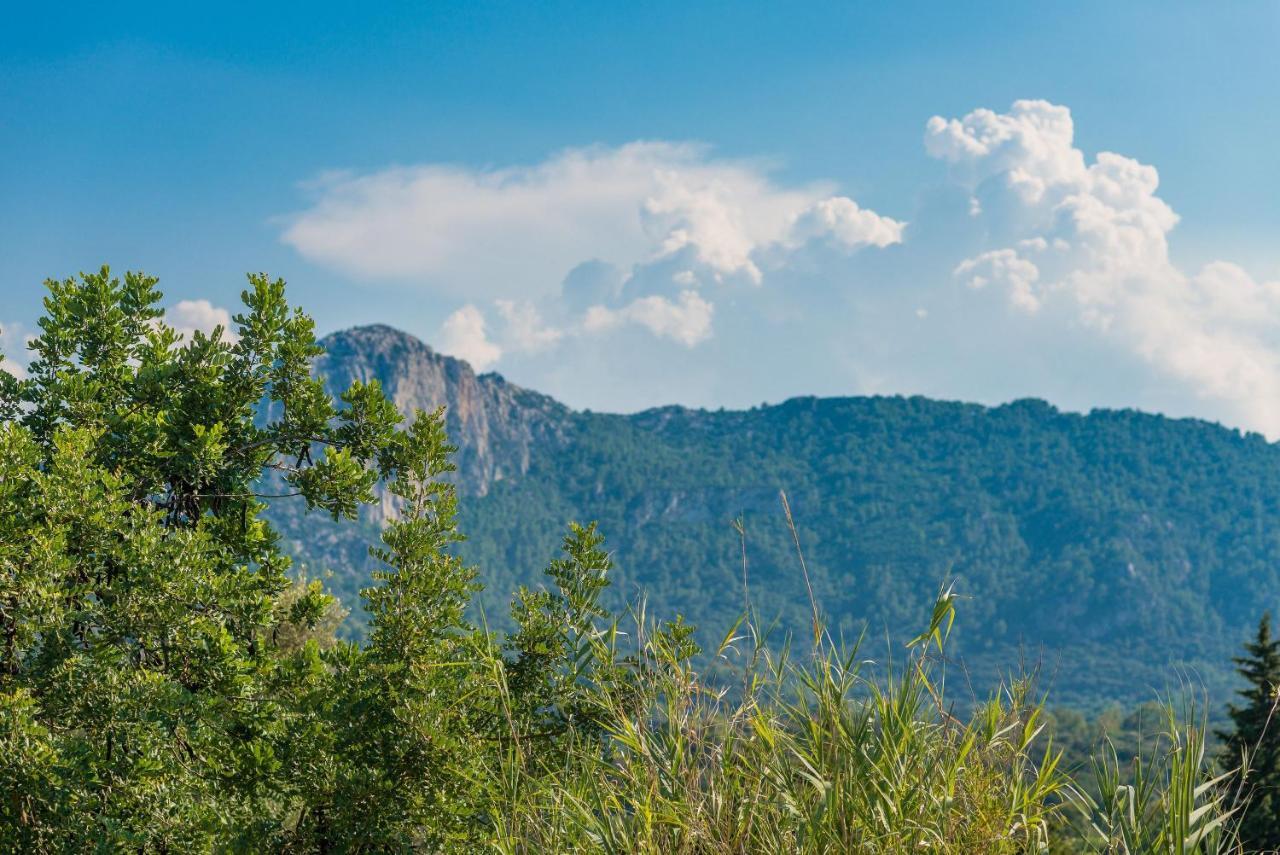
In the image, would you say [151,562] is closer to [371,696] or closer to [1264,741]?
[371,696]

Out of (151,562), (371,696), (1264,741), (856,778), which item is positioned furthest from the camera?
(1264,741)

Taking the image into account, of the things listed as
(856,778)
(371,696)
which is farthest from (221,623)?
(856,778)

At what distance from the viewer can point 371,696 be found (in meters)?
7.23

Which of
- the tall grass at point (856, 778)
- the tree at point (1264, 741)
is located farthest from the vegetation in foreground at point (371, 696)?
the tree at point (1264, 741)

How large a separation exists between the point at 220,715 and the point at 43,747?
1.09m

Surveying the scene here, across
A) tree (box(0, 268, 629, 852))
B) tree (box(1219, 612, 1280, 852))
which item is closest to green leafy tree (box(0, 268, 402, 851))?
tree (box(0, 268, 629, 852))

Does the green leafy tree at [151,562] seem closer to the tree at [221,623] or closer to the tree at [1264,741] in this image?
the tree at [221,623]

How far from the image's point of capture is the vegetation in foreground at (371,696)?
385cm

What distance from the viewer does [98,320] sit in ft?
27.8

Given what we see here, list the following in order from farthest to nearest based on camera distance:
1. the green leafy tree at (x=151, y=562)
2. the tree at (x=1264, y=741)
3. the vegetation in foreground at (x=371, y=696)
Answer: the tree at (x=1264, y=741), the green leafy tree at (x=151, y=562), the vegetation in foreground at (x=371, y=696)

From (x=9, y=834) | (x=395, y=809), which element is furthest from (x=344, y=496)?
(x=9, y=834)

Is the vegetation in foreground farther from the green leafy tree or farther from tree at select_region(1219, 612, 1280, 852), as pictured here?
tree at select_region(1219, 612, 1280, 852)

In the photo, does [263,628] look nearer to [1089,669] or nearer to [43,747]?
[43,747]

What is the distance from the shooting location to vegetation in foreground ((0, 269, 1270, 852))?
3.85m
